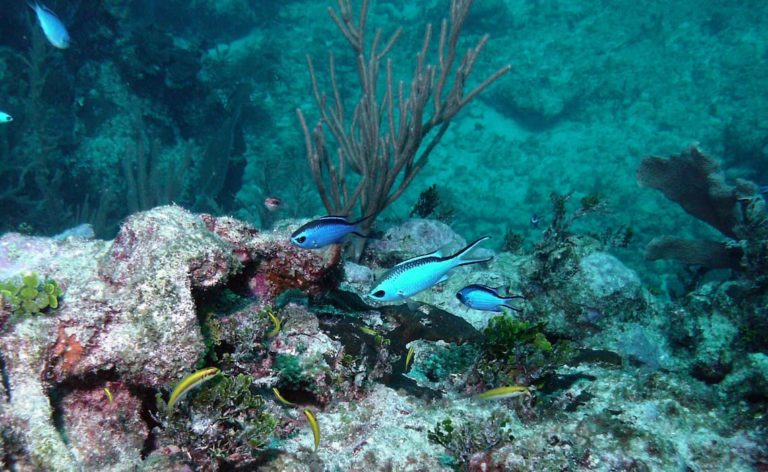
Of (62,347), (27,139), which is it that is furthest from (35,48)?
(62,347)

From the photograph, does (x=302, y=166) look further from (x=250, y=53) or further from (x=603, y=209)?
(x=603, y=209)

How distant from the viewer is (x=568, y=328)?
4.68 meters

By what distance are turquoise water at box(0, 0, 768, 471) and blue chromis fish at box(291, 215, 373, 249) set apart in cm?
45

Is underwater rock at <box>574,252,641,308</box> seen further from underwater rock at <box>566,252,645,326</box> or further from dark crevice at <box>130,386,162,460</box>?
dark crevice at <box>130,386,162,460</box>

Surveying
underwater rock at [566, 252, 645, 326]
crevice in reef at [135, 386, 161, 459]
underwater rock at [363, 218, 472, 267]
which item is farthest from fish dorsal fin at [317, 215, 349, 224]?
underwater rock at [566, 252, 645, 326]

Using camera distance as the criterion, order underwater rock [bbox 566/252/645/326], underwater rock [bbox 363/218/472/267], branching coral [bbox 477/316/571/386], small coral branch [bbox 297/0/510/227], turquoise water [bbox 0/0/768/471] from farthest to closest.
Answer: underwater rock [bbox 363/218/472/267]
small coral branch [bbox 297/0/510/227]
underwater rock [bbox 566/252/645/326]
branching coral [bbox 477/316/571/386]
turquoise water [bbox 0/0/768/471]

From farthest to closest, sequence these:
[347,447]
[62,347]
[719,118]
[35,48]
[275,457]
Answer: [719,118] → [35,48] → [347,447] → [275,457] → [62,347]

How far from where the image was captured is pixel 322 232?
2887mm

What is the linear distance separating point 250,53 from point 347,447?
1635cm

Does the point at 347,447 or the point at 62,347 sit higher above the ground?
the point at 62,347

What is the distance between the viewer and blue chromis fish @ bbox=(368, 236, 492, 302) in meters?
2.46

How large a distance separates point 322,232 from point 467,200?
12456 millimetres

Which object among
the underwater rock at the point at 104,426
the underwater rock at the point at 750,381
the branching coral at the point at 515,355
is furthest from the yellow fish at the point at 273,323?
the underwater rock at the point at 750,381

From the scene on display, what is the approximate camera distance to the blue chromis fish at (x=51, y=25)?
15.8 feet
